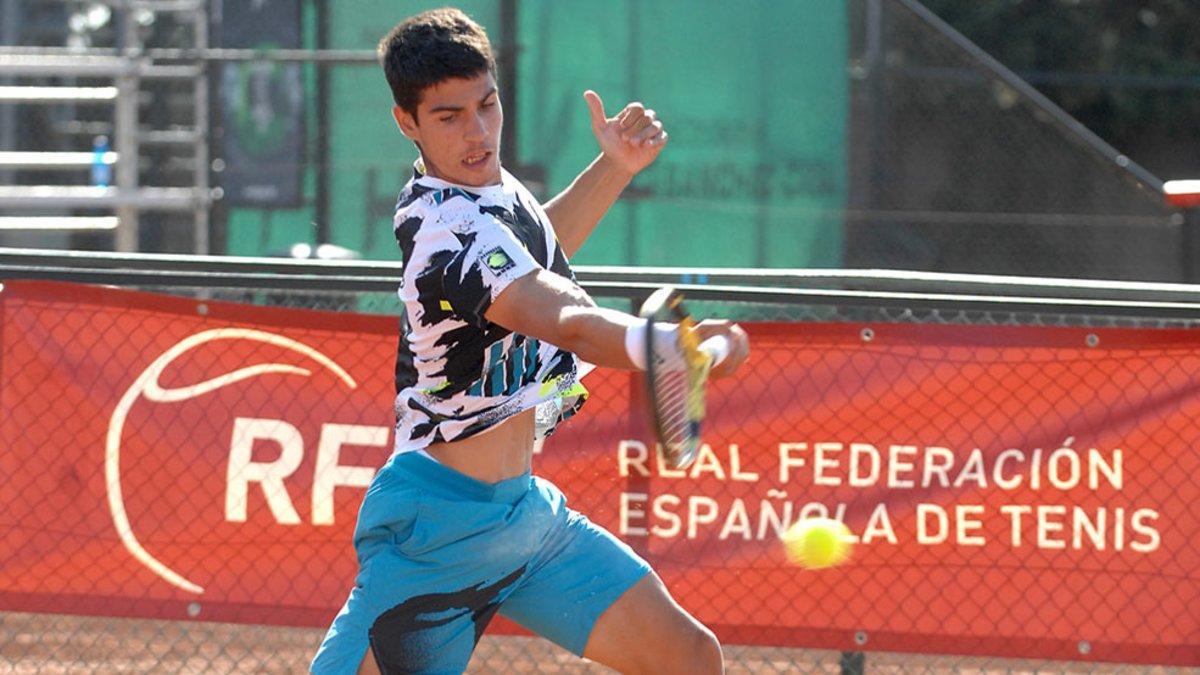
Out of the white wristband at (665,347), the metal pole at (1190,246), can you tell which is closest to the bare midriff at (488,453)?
the white wristband at (665,347)

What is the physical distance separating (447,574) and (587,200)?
1.08 m

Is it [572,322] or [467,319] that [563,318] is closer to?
[572,322]

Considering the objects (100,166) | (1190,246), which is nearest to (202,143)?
(100,166)

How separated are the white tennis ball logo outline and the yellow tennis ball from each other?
4.95 ft

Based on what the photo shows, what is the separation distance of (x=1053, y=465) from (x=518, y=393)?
2.35 metres

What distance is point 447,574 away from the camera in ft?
13.5

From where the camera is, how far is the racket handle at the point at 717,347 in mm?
3369

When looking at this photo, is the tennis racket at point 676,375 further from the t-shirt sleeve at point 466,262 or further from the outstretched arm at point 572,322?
the t-shirt sleeve at point 466,262

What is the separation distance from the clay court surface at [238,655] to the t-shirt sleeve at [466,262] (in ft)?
10.6

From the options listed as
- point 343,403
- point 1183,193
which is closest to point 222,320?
point 343,403

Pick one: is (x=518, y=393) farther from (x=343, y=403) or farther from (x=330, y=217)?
(x=330, y=217)

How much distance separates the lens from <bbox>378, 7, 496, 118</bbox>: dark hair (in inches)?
156

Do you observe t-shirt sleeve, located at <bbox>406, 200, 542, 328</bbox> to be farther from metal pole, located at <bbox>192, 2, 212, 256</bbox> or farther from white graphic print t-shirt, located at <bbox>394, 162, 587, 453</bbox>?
metal pole, located at <bbox>192, 2, 212, 256</bbox>

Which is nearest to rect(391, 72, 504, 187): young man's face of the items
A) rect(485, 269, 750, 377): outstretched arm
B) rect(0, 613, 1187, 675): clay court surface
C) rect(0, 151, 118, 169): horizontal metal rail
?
rect(485, 269, 750, 377): outstretched arm
